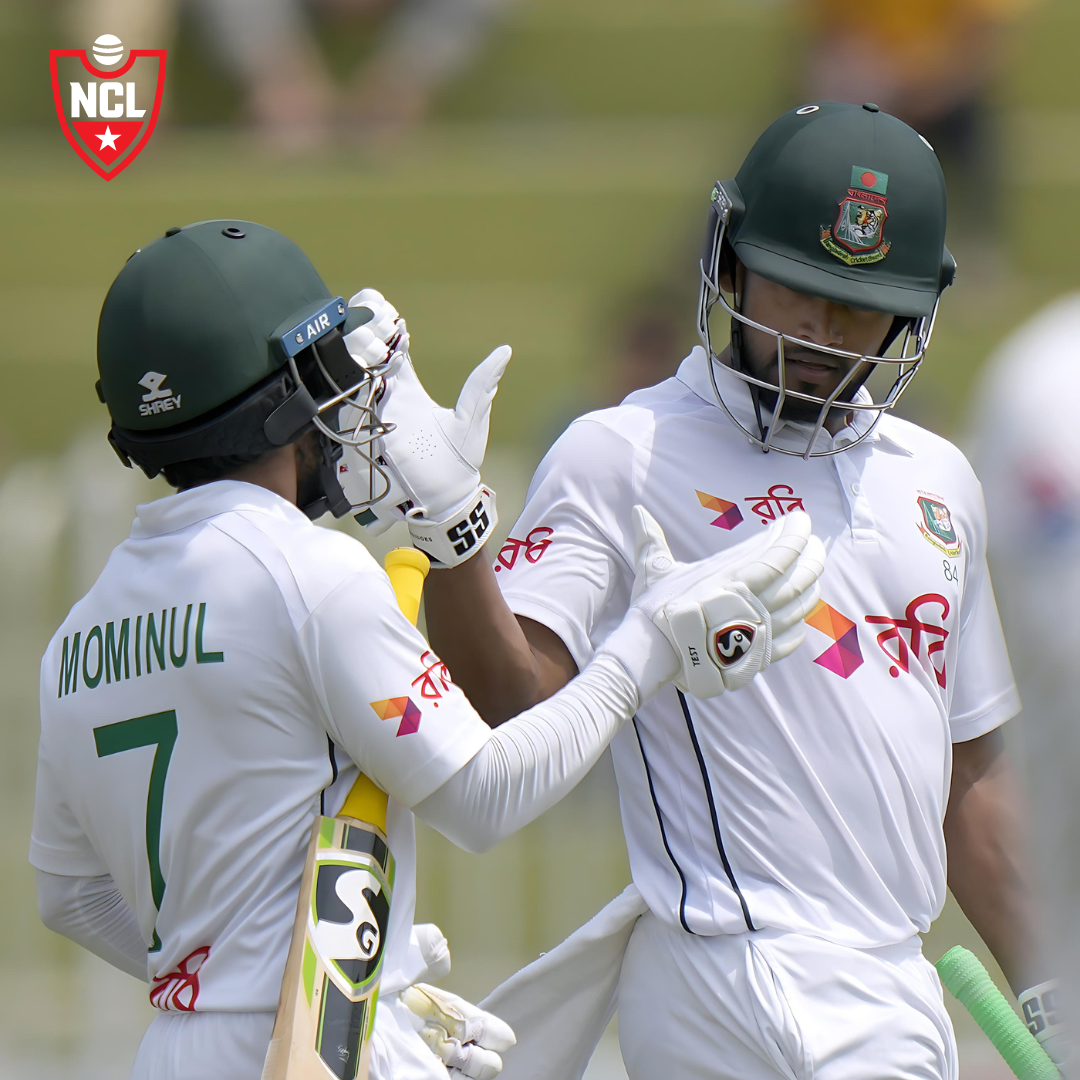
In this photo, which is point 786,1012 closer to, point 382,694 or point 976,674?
point 976,674

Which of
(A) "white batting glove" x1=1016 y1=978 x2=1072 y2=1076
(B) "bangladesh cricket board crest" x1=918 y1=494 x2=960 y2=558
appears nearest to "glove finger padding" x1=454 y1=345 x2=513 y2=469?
(B) "bangladesh cricket board crest" x1=918 y1=494 x2=960 y2=558

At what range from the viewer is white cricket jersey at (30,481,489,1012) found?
210 centimetres

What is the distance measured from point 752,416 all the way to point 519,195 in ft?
22.0

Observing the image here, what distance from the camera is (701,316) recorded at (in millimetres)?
2855

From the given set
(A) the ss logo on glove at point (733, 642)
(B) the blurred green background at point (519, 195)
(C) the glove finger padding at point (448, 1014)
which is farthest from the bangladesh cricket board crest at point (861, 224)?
(B) the blurred green background at point (519, 195)

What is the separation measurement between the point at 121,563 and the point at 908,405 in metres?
4.52

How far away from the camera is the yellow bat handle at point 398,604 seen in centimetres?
216

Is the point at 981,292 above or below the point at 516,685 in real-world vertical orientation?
below

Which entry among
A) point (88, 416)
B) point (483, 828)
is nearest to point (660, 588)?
point (483, 828)

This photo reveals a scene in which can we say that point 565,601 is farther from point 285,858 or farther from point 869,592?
point 285,858

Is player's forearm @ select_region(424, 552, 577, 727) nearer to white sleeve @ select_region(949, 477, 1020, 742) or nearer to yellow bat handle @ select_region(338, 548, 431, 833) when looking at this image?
yellow bat handle @ select_region(338, 548, 431, 833)

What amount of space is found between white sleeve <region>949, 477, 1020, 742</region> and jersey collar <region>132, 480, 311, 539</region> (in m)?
1.24

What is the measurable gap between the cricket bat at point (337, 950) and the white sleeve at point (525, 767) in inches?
3.6

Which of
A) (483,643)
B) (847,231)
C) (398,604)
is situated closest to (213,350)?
(398,604)
